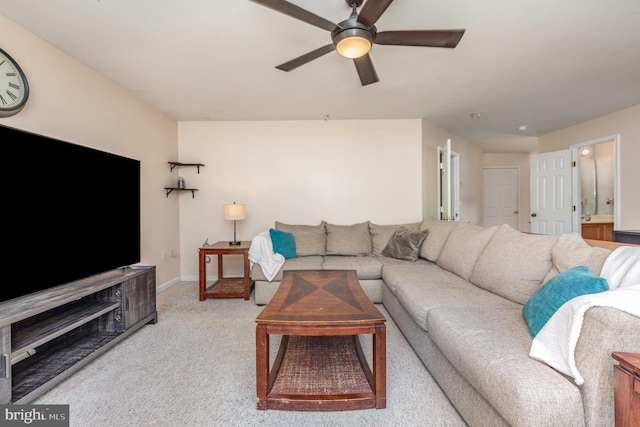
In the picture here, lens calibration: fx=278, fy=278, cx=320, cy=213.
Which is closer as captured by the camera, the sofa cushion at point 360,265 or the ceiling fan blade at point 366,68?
the ceiling fan blade at point 366,68

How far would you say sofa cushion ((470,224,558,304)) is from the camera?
179 centimetres

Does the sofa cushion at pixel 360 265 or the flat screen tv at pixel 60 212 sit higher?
the flat screen tv at pixel 60 212

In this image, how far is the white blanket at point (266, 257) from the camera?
3.15 metres

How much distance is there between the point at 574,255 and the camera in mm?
1624

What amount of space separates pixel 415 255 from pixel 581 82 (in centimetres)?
244

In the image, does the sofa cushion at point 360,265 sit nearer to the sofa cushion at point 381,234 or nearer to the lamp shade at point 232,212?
the sofa cushion at point 381,234

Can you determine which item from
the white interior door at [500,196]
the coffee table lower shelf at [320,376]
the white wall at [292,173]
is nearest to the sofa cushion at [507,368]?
the coffee table lower shelf at [320,376]

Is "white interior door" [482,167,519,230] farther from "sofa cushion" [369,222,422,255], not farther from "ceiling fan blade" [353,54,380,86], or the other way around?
"ceiling fan blade" [353,54,380,86]

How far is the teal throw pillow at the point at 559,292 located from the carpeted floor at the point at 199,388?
2.11 ft

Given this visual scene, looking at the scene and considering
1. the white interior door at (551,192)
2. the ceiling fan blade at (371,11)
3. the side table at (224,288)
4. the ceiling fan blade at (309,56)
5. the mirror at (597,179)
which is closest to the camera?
the ceiling fan blade at (371,11)

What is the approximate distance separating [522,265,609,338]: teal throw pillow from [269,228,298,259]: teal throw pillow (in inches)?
96.8

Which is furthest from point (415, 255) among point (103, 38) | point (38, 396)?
point (103, 38)

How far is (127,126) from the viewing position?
9.97 feet

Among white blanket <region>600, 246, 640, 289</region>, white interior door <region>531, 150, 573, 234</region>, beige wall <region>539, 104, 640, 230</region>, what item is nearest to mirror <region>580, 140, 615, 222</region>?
white interior door <region>531, 150, 573, 234</region>
